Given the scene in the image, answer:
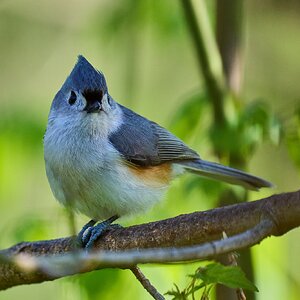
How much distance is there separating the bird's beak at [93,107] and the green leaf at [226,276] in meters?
1.28

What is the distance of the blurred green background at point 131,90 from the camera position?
2908mm

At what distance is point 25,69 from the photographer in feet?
17.0

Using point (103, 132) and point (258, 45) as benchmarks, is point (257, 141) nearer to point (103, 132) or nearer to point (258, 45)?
point (103, 132)

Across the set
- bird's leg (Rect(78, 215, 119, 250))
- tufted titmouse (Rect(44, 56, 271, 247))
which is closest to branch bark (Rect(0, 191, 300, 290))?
bird's leg (Rect(78, 215, 119, 250))

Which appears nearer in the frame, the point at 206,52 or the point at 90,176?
the point at 90,176

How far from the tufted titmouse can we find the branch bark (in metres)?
0.29

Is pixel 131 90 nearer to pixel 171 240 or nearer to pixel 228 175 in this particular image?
pixel 228 175

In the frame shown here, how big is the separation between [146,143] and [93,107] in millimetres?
466

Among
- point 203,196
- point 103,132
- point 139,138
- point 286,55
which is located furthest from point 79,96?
point 286,55

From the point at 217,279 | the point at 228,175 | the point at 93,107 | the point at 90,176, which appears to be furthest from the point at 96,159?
the point at 217,279

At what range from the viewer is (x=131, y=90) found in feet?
12.0

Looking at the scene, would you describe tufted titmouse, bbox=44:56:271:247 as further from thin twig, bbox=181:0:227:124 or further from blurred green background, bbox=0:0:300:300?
thin twig, bbox=181:0:227:124

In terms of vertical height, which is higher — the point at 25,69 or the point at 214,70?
the point at 25,69

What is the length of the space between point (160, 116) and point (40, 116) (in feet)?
5.87
